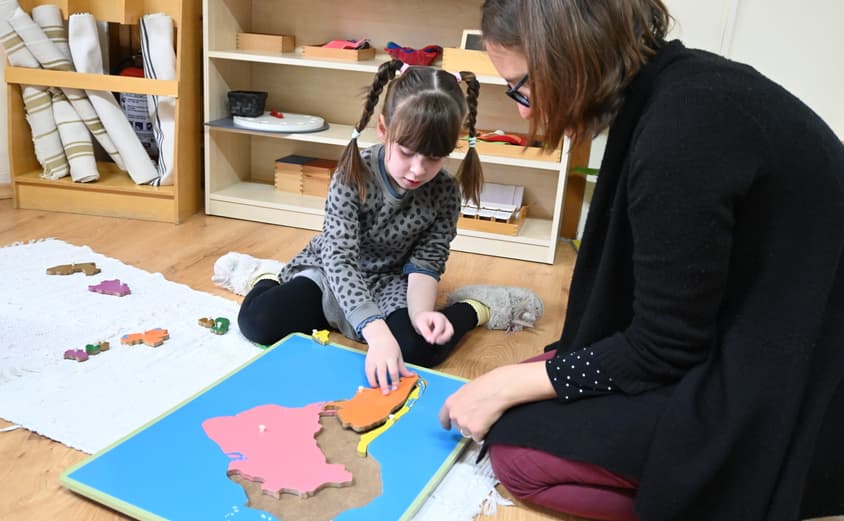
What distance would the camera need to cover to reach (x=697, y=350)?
2.72 ft

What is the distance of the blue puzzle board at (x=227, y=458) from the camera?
897 mm

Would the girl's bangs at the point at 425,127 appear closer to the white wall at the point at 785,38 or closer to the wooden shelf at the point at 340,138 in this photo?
the wooden shelf at the point at 340,138

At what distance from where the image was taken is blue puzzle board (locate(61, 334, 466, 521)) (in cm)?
90

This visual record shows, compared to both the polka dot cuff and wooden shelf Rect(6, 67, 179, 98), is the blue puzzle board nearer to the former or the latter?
the polka dot cuff

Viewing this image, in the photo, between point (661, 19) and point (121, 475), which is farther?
point (121, 475)

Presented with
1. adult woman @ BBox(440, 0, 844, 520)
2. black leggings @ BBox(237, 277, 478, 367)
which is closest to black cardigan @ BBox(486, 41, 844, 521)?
Result: adult woman @ BBox(440, 0, 844, 520)

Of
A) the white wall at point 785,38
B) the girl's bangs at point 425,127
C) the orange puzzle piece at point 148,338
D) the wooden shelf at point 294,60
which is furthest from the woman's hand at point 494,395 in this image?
the white wall at point 785,38

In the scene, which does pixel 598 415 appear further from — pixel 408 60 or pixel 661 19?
pixel 408 60

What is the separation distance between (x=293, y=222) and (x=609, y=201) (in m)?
1.43

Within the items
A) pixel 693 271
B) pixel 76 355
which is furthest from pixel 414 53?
pixel 693 271

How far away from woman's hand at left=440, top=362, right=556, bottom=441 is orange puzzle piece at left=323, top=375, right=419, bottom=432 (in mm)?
139

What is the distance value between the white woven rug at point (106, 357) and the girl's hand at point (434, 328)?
267 millimetres

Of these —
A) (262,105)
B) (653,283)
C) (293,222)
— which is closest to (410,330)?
A: (653,283)

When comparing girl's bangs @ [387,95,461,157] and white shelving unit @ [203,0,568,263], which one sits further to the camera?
white shelving unit @ [203,0,568,263]
